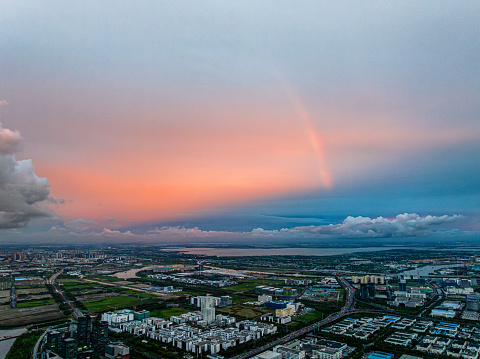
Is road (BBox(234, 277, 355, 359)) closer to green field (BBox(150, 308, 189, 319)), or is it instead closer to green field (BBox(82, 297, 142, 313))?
green field (BBox(150, 308, 189, 319))

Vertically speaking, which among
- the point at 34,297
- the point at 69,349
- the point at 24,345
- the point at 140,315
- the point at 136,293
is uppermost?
the point at 69,349

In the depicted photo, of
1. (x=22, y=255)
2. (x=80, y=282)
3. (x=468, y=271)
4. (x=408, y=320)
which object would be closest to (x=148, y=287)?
(x=80, y=282)

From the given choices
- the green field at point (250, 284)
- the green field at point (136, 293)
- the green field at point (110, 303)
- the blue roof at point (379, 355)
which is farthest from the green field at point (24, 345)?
the green field at point (250, 284)

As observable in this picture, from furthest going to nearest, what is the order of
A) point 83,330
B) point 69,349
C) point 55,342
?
1. point 83,330
2. point 55,342
3. point 69,349

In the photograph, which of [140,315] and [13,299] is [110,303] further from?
[13,299]

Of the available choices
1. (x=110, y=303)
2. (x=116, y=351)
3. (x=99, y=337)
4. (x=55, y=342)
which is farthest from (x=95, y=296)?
(x=116, y=351)

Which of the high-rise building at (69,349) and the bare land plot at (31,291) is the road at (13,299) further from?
the high-rise building at (69,349)
